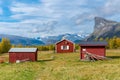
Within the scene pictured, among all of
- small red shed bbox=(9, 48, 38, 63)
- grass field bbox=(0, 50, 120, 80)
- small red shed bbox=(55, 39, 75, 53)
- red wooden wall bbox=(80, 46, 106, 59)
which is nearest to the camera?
grass field bbox=(0, 50, 120, 80)

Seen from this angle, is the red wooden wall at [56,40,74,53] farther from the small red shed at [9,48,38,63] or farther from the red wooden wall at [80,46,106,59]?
the red wooden wall at [80,46,106,59]

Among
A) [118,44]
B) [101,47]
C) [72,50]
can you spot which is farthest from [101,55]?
[118,44]

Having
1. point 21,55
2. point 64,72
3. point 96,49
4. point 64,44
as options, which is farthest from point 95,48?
point 64,44

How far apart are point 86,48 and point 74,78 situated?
33.9m

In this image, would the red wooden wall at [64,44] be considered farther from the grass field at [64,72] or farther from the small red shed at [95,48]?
the grass field at [64,72]

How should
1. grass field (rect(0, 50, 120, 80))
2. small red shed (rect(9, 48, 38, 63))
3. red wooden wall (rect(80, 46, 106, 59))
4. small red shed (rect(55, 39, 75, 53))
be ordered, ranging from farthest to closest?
1. small red shed (rect(55, 39, 75, 53))
2. small red shed (rect(9, 48, 38, 63))
3. red wooden wall (rect(80, 46, 106, 59))
4. grass field (rect(0, 50, 120, 80))

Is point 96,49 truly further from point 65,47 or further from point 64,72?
point 65,47

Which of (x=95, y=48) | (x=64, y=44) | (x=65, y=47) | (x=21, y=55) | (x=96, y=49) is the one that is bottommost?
(x=21, y=55)

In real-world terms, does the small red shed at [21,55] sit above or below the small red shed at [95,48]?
below

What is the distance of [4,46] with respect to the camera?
488ft

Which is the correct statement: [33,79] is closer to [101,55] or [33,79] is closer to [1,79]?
[1,79]

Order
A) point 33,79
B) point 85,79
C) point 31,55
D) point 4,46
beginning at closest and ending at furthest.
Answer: point 85,79 < point 33,79 < point 31,55 < point 4,46

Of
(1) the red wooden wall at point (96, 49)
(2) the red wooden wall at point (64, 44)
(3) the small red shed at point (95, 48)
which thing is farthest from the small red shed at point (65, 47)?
(1) the red wooden wall at point (96, 49)

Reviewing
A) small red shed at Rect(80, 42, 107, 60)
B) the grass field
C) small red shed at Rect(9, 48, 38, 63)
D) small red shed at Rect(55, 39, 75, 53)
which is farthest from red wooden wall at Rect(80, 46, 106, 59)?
small red shed at Rect(55, 39, 75, 53)
